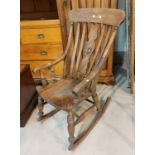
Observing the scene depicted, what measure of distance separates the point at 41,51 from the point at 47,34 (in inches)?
8.9

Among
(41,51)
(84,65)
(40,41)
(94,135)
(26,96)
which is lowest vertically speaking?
(94,135)

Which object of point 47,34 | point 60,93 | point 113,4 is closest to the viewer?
point 60,93

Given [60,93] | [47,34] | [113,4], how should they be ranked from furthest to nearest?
1. [47,34]
2. [113,4]
3. [60,93]

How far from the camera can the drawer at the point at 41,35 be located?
8.09 ft

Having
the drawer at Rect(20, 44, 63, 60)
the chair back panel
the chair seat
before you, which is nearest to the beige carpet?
Answer: the chair seat

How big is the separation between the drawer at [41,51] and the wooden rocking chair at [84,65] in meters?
0.40

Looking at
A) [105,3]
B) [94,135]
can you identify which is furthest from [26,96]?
[105,3]

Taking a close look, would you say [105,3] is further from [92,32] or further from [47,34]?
[47,34]

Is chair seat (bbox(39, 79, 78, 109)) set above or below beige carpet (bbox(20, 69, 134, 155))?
above

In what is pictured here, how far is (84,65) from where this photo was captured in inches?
81.2

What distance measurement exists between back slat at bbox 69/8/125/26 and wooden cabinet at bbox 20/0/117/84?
242 mm

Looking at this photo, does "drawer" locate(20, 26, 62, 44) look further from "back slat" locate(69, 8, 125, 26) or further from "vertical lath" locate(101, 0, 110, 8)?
"vertical lath" locate(101, 0, 110, 8)

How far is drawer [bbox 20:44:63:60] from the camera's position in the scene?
2.55m
